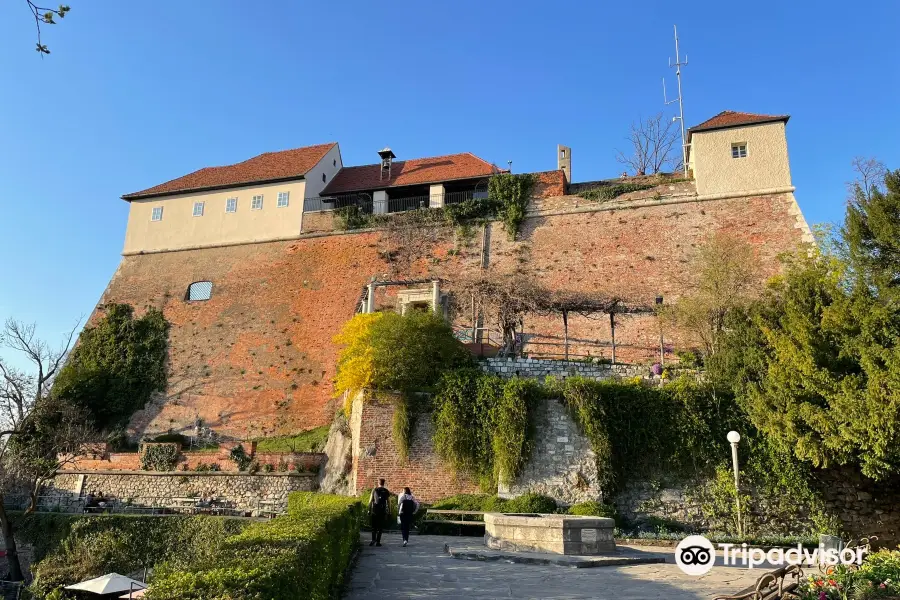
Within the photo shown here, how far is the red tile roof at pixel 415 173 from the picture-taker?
2934 cm

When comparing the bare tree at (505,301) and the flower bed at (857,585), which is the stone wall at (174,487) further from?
the flower bed at (857,585)

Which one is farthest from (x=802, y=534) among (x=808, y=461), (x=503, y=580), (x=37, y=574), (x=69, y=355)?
(x=69, y=355)

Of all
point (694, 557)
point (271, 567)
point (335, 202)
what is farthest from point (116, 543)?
point (271, 567)

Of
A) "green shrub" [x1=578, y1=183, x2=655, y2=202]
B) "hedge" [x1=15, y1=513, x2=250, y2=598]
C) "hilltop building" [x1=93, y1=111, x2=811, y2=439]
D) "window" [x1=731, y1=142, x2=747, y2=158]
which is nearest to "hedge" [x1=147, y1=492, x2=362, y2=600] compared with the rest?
"hedge" [x1=15, y1=513, x2=250, y2=598]

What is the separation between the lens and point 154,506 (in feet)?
69.3

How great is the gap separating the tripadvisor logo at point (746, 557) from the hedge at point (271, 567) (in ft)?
18.0

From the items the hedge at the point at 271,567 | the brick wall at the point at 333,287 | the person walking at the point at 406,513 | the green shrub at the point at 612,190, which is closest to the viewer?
the hedge at the point at 271,567

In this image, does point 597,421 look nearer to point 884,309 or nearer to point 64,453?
point 884,309

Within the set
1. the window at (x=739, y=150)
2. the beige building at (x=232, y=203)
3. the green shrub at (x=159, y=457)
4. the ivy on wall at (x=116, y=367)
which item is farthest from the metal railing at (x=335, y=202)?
the window at (x=739, y=150)

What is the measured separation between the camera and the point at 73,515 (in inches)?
811

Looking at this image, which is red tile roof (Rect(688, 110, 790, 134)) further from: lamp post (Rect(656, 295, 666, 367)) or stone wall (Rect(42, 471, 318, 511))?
stone wall (Rect(42, 471, 318, 511))

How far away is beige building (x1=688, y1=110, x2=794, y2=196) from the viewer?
24578 millimetres

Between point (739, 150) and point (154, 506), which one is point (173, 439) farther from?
point (739, 150)

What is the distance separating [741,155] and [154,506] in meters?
25.2
